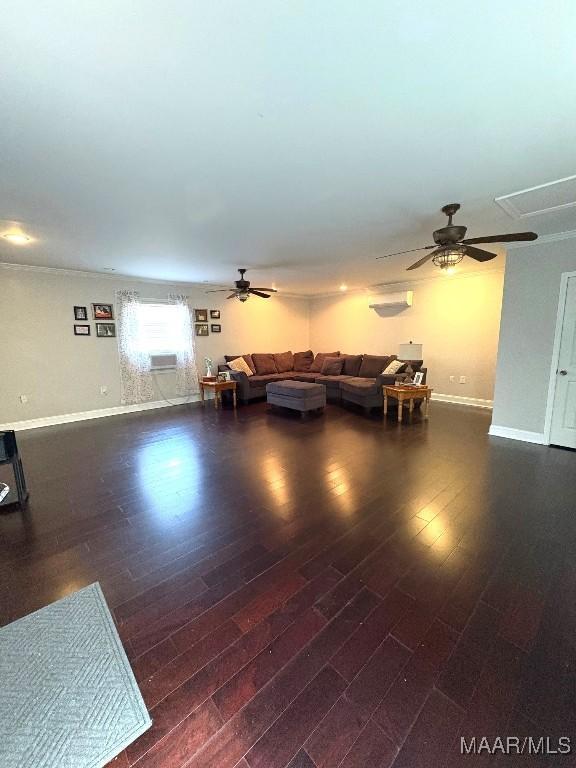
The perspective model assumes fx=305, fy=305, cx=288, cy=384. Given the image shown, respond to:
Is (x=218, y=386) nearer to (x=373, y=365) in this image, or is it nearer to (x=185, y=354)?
(x=185, y=354)

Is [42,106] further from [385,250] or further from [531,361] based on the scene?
[531,361]

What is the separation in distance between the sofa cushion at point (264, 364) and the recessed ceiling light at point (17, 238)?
4.16 m

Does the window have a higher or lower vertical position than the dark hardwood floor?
higher

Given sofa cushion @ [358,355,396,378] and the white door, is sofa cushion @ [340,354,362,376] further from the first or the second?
the white door

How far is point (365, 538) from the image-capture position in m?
2.00

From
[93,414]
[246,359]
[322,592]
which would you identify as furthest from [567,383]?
[93,414]

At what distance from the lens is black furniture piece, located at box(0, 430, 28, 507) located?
2398 mm

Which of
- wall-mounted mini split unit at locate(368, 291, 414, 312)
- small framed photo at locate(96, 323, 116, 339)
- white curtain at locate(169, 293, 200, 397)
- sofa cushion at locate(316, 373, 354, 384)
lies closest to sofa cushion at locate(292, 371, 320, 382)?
sofa cushion at locate(316, 373, 354, 384)

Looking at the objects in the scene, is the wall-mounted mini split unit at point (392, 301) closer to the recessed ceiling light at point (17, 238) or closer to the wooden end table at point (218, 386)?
the wooden end table at point (218, 386)

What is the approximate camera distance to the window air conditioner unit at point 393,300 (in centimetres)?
614

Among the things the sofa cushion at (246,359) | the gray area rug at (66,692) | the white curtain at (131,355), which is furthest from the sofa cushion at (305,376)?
the gray area rug at (66,692)

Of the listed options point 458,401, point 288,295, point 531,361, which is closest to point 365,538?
point 531,361

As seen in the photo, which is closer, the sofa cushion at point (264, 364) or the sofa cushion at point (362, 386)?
the sofa cushion at point (362, 386)

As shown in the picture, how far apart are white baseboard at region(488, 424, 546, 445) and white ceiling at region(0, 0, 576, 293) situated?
7.79 ft
